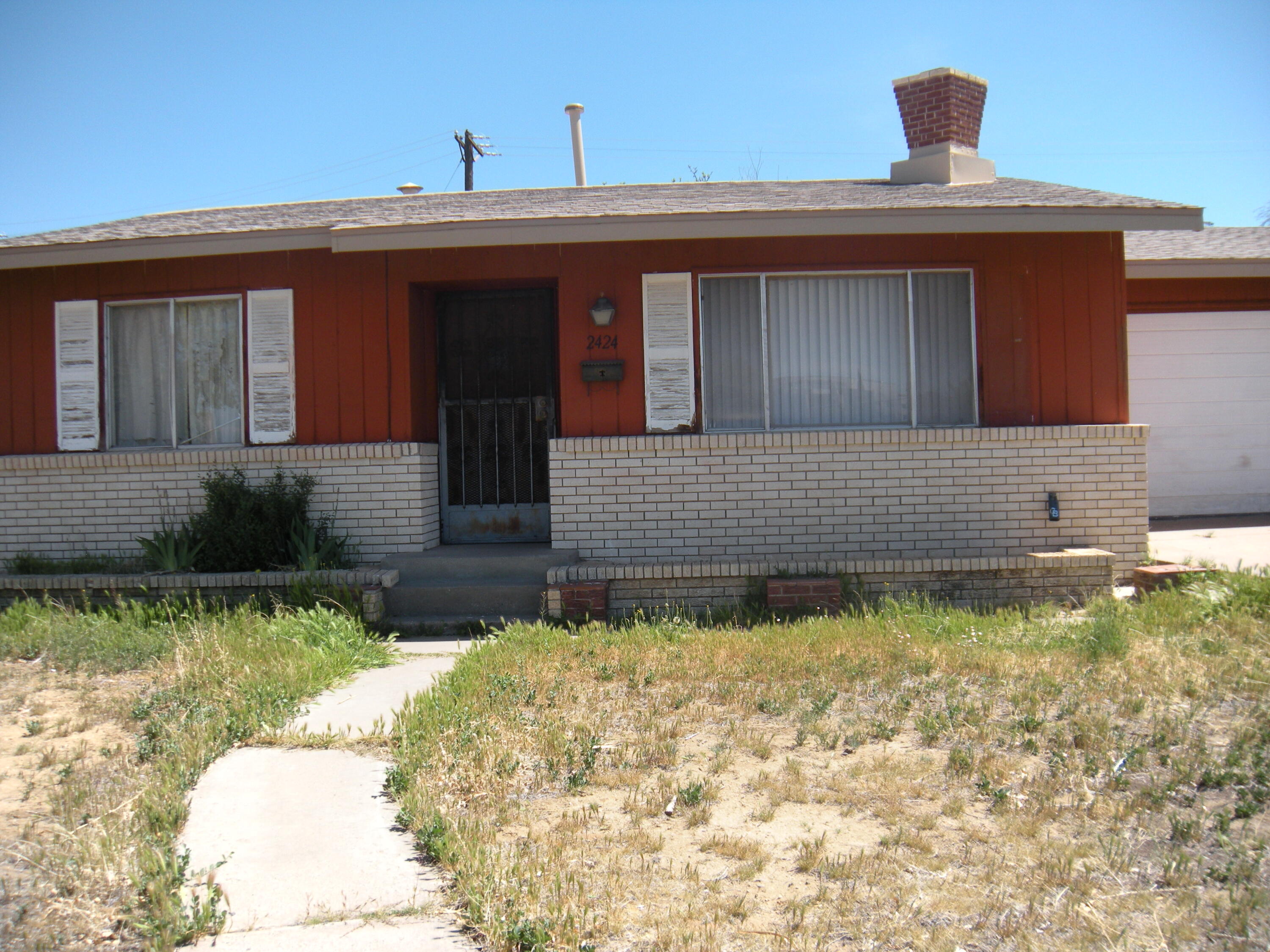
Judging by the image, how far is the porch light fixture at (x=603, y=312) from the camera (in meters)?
7.81

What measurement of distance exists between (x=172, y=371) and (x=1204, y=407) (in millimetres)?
11042

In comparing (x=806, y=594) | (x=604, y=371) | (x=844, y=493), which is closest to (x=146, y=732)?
(x=604, y=371)

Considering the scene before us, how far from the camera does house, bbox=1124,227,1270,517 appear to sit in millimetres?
10867

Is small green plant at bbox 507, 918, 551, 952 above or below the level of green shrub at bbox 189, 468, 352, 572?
below

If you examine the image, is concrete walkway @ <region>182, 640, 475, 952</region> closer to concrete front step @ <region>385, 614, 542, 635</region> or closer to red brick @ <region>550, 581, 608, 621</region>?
concrete front step @ <region>385, 614, 542, 635</region>

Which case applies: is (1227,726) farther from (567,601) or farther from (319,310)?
(319,310)

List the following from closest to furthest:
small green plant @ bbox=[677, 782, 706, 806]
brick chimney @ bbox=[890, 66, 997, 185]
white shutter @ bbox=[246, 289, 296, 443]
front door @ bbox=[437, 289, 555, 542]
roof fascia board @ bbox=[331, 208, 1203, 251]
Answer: small green plant @ bbox=[677, 782, 706, 806] < roof fascia board @ bbox=[331, 208, 1203, 251] < white shutter @ bbox=[246, 289, 296, 443] < front door @ bbox=[437, 289, 555, 542] < brick chimney @ bbox=[890, 66, 997, 185]

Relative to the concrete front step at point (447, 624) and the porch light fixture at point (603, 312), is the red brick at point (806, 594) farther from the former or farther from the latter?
the porch light fixture at point (603, 312)

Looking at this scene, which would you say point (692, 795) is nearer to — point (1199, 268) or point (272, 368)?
point (272, 368)

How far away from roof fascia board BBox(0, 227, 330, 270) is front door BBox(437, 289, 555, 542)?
153 centimetres

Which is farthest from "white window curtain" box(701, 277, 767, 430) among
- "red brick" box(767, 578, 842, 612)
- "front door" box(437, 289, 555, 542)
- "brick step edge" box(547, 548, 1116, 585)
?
"front door" box(437, 289, 555, 542)

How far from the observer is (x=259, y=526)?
7.79m

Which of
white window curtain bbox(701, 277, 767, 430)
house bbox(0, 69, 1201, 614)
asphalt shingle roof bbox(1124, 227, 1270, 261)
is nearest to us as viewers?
house bbox(0, 69, 1201, 614)

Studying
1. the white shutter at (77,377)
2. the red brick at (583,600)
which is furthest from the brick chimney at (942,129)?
the white shutter at (77,377)
